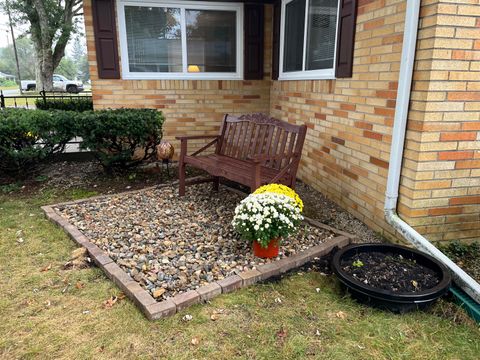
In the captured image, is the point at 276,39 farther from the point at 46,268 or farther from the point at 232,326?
the point at 232,326

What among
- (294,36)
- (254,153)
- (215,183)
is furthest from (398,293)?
(294,36)

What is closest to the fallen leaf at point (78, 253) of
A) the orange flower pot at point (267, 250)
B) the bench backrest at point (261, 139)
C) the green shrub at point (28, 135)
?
the orange flower pot at point (267, 250)

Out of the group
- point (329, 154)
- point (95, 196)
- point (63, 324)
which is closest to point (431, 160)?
point (329, 154)

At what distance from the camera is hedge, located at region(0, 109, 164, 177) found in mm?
4633

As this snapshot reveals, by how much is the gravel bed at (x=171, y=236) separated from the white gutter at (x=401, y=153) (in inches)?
24.4

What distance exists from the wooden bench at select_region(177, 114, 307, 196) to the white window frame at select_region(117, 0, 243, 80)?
69.0 inches

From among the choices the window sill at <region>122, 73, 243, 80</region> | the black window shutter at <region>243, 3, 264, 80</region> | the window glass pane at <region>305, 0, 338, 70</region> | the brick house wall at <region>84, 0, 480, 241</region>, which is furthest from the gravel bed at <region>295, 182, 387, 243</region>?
the window sill at <region>122, 73, 243, 80</region>

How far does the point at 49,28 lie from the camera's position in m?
17.5

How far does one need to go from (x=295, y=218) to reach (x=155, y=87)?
3861 mm

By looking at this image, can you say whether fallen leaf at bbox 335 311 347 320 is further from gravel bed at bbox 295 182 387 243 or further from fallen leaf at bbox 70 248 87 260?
fallen leaf at bbox 70 248 87 260

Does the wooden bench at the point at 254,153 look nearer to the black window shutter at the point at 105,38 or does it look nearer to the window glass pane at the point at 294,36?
the window glass pane at the point at 294,36

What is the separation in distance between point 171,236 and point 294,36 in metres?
3.42

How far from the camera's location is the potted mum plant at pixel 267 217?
8.98 feet

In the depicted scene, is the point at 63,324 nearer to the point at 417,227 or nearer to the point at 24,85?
the point at 417,227
